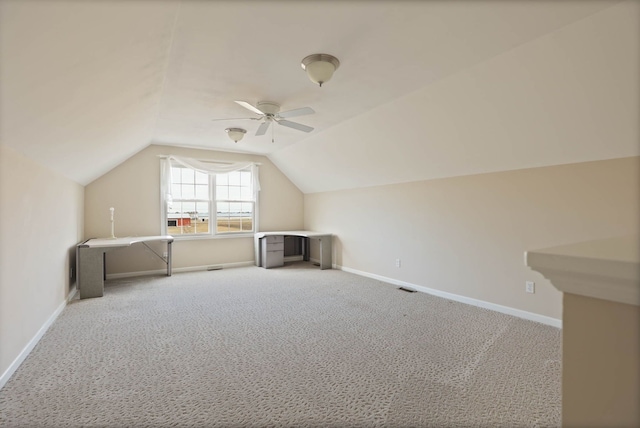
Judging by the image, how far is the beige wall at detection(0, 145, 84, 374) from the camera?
217 centimetres

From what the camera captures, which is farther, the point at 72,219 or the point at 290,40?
the point at 72,219

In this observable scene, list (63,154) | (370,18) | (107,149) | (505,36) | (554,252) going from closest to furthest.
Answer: (554,252) < (370,18) < (505,36) < (63,154) < (107,149)

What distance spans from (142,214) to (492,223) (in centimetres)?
573

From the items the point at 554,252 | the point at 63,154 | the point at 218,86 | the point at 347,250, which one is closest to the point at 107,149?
the point at 63,154

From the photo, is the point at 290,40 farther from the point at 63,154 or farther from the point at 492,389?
the point at 492,389

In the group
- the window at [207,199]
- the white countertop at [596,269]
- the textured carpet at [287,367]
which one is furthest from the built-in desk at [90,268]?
the white countertop at [596,269]

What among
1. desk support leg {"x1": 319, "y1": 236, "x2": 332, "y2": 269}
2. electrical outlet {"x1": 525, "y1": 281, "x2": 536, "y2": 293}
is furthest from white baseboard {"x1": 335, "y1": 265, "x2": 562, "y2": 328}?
desk support leg {"x1": 319, "y1": 236, "x2": 332, "y2": 269}

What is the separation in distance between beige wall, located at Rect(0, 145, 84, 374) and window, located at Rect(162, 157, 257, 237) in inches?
85.1

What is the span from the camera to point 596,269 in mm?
492

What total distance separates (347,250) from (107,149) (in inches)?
165

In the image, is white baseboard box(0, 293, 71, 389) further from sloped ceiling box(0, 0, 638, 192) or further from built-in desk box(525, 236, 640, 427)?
built-in desk box(525, 236, 640, 427)

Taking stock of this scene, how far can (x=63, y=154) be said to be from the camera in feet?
9.95

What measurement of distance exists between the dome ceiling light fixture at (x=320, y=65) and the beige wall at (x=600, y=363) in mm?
2379

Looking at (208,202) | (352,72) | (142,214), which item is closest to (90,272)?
(142,214)
